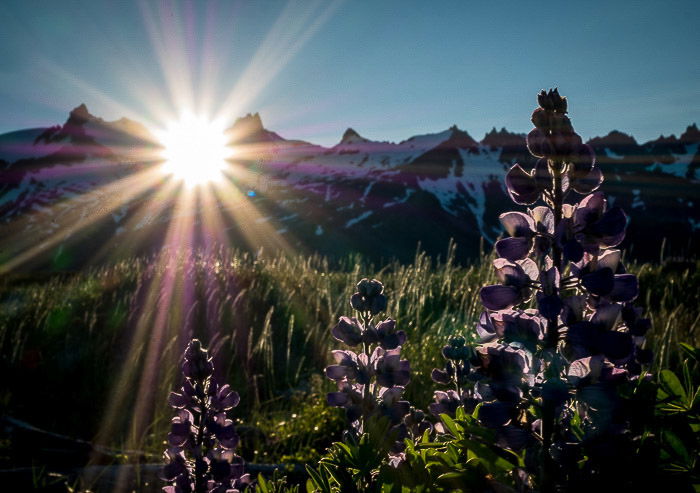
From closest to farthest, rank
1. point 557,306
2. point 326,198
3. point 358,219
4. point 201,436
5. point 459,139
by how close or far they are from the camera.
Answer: point 557,306, point 201,436, point 358,219, point 326,198, point 459,139

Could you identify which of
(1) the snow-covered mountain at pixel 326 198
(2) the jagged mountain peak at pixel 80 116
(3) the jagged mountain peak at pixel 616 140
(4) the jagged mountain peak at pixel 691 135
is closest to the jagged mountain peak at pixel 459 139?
(1) the snow-covered mountain at pixel 326 198

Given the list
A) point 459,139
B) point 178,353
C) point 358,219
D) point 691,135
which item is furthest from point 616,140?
point 178,353

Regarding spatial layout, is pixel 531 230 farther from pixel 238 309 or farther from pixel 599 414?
pixel 238 309

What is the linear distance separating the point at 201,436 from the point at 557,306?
132 centimetres

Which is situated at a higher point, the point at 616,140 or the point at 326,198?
the point at 616,140

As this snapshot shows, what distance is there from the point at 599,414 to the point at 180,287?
→ 26.4ft

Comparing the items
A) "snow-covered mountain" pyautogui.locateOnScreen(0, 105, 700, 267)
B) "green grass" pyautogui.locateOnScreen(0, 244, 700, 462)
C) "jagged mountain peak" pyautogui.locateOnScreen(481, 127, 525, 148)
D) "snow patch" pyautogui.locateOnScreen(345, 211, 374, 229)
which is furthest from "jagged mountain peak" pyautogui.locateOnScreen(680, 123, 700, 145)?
"green grass" pyautogui.locateOnScreen(0, 244, 700, 462)

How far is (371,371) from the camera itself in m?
1.70

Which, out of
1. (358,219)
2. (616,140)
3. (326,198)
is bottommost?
(358,219)

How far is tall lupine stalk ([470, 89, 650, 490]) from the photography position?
0.90 meters

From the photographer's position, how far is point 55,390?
479 cm

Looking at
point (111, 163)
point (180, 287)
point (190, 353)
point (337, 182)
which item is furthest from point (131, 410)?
point (111, 163)

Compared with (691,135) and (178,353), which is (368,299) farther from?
(691,135)

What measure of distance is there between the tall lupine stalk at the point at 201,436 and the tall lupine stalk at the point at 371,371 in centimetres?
40
